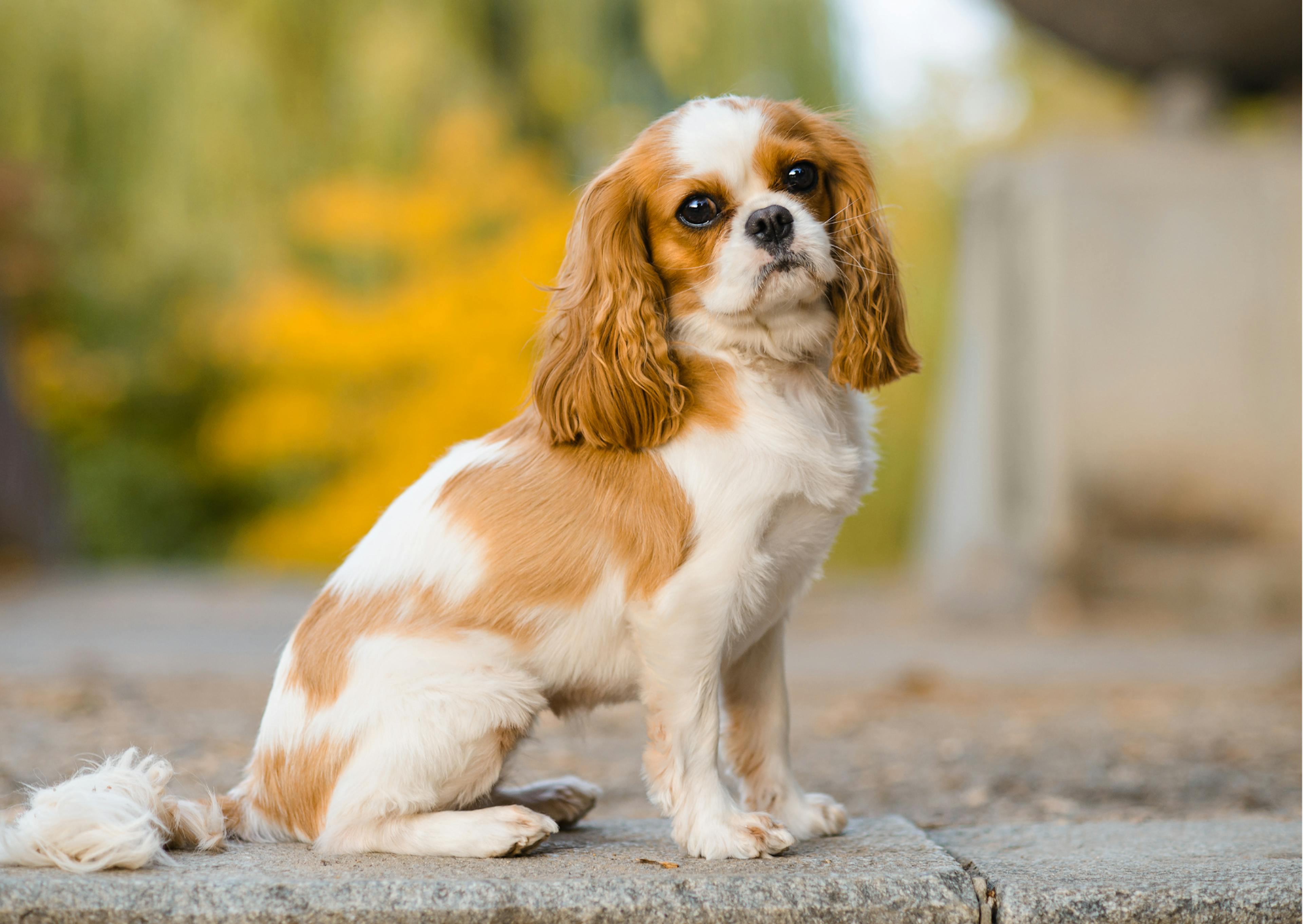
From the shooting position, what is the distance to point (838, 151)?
2.67 m

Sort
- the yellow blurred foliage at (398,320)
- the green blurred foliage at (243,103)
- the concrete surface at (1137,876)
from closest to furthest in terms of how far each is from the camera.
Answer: the concrete surface at (1137,876)
the yellow blurred foliage at (398,320)
the green blurred foliage at (243,103)

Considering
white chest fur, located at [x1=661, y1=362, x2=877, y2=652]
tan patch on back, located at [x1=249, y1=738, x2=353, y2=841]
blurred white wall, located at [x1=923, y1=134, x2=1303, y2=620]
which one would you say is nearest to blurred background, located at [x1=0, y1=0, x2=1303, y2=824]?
blurred white wall, located at [x1=923, y1=134, x2=1303, y2=620]

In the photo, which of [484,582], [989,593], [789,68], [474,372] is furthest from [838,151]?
[789,68]

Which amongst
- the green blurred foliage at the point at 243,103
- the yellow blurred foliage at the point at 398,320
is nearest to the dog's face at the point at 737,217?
the yellow blurred foliage at the point at 398,320

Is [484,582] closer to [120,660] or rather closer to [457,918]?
[457,918]

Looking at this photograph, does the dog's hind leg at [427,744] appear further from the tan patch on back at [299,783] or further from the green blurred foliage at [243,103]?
the green blurred foliage at [243,103]

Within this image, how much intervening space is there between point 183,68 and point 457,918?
12.2 m

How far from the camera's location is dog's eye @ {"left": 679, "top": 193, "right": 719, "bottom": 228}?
8.13 feet

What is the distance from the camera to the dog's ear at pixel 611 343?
245cm

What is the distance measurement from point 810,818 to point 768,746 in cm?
18

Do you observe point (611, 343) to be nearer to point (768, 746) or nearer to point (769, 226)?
point (769, 226)

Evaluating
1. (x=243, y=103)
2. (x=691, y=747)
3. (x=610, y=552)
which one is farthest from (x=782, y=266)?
(x=243, y=103)

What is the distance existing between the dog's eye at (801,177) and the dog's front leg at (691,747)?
0.92 meters

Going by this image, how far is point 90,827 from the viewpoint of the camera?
2.27 metres
